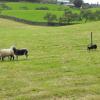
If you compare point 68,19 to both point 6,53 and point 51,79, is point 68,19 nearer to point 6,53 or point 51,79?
point 6,53

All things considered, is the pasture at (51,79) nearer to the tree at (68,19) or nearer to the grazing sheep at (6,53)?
the grazing sheep at (6,53)

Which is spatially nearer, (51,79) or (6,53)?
(51,79)

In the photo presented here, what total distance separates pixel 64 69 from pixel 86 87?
5.01m

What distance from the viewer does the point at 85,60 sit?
26.9m

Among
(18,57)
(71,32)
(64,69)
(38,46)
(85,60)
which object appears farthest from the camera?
(71,32)

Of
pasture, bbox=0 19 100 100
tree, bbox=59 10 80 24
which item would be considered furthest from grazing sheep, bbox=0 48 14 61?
tree, bbox=59 10 80 24

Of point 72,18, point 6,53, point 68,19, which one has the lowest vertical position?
point 68,19

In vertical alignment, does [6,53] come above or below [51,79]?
above

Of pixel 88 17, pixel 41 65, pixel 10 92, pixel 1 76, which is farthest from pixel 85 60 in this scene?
pixel 88 17

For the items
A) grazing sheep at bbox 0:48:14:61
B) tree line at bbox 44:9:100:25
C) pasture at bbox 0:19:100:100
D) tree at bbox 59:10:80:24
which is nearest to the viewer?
pasture at bbox 0:19:100:100

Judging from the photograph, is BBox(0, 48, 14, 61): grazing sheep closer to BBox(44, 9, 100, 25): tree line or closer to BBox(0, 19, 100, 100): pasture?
BBox(0, 19, 100, 100): pasture

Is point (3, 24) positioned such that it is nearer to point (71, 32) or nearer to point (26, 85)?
point (71, 32)

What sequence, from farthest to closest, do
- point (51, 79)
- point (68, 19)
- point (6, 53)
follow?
point (68, 19) → point (6, 53) → point (51, 79)

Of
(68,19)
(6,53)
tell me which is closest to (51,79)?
(6,53)
